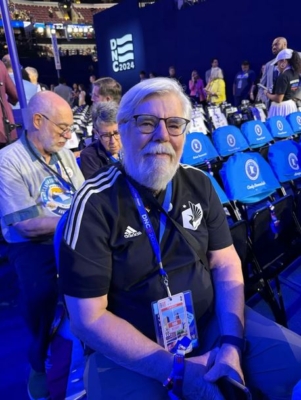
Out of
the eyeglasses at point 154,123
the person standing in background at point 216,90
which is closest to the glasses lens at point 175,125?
the eyeglasses at point 154,123

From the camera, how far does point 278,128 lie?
178 inches

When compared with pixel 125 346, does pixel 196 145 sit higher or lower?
higher

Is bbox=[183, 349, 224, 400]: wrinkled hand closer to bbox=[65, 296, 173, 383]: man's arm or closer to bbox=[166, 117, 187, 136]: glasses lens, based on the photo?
bbox=[65, 296, 173, 383]: man's arm

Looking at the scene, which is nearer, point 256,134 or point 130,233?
point 130,233

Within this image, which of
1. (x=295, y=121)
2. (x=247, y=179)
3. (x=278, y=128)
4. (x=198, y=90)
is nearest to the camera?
(x=247, y=179)

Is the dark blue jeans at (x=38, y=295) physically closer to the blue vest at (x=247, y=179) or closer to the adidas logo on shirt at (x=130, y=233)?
the adidas logo on shirt at (x=130, y=233)

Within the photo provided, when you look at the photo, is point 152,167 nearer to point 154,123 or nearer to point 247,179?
point 154,123

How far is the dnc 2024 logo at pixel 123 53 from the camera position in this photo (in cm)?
1648

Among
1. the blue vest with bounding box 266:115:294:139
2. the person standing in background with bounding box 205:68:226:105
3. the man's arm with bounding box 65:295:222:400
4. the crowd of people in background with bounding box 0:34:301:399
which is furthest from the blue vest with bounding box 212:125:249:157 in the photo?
the person standing in background with bounding box 205:68:226:105

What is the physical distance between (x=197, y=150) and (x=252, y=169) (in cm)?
90

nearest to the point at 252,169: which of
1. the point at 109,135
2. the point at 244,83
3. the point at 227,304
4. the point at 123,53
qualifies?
the point at 109,135

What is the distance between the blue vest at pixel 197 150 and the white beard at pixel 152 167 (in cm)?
222

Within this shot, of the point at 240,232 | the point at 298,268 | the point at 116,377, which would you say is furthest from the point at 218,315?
the point at 298,268

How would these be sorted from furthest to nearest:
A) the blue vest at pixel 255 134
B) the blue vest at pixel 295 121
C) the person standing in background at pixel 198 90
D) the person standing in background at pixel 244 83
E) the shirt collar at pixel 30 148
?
the person standing in background at pixel 198 90, the person standing in background at pixel 244 83, the blue vest at pixel 295 121, the blue vest at pixel 255 134, the shirt collar at pixel 30 148
